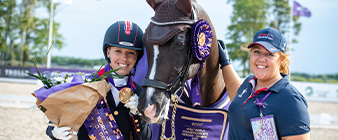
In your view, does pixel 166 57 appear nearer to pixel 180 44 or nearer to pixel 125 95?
pixel 180 44

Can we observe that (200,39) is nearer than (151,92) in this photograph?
No

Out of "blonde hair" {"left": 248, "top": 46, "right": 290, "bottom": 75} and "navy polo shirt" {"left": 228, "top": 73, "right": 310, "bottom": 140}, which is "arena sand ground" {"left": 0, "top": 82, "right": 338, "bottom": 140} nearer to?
"navy polo shirt" {"left": 228, "top": 73, "right": 310, "bottom": 140}

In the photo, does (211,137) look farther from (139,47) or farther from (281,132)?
(139,47)

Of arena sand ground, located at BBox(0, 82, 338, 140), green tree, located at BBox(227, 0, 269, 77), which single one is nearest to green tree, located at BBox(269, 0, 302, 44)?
green tree, located at BBox(227, 0, 269, 77)

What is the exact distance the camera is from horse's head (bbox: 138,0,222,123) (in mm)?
1714

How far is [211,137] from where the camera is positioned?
2336mm

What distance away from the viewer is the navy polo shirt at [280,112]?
1515 mm

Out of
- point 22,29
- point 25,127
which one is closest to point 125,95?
point 25,127

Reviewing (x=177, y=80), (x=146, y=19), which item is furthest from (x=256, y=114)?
(x=146, y=19)

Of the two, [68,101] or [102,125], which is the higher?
[68,101]

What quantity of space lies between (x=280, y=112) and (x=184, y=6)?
3.18 ft

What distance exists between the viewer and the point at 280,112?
1.57 m

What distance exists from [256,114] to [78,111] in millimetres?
1160

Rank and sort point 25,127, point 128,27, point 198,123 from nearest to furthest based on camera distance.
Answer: point 128,27 → point 198,123 → point 25,127
